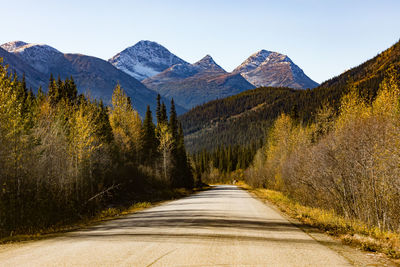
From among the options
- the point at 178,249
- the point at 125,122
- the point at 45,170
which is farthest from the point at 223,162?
the point at 178,249

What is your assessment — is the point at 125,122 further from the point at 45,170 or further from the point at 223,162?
the point at 223,162

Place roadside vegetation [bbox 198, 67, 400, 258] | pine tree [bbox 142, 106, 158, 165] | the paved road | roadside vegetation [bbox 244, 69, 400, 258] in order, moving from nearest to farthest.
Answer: the paved road, roadside vegetation [bbox 198, 67, 400, 258], roadside vegetation [bbox 244, 69, 400, 258], pine tree [bbox 142, 106, 158, 165]

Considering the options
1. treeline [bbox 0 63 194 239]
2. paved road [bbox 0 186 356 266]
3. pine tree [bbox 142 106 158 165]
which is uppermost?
pine tree [bbox 142 106 158 165]

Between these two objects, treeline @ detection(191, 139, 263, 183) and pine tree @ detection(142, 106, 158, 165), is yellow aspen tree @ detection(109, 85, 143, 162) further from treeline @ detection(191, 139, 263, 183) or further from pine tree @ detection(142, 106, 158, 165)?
treeline @ detection(191, 139, 263, 183)

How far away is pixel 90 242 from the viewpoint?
8.57 metres

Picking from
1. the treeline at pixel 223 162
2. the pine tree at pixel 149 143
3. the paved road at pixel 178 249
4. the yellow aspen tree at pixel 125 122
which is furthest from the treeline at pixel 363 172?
the treeline at pixel 223 162

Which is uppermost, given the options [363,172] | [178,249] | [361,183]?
[363,172]

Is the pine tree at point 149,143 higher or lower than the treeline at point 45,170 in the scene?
higher

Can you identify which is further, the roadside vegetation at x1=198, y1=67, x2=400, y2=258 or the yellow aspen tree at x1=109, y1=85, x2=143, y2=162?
the yellow aspen tree at x1=109, y1=85, x2=143, y2=162

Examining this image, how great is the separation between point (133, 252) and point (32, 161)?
481 inches

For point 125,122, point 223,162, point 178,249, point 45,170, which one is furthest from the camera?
point 223,162

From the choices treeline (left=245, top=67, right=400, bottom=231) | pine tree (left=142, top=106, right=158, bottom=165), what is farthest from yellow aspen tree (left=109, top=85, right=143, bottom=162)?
treeline (left=245, top=67, right=400, bottom=231)

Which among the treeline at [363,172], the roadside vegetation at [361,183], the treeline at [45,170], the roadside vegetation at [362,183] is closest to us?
the roadside vegetation at [361,183]

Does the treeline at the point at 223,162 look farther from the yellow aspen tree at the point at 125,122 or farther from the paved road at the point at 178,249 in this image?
the paved road at the point at 178,249
